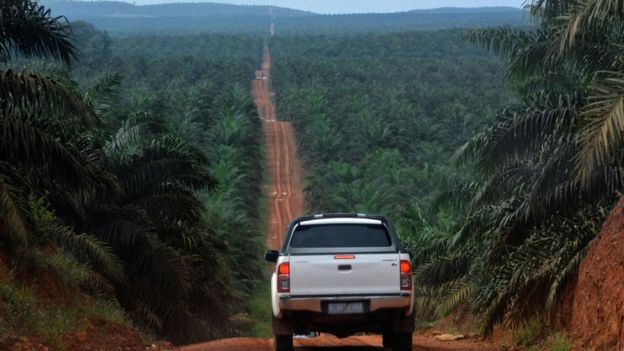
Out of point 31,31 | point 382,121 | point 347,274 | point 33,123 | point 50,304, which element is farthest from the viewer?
point 382,121

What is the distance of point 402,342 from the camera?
13.4 metres

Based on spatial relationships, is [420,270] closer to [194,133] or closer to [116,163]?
[116,163]

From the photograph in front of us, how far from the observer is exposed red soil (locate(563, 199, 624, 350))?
12758mm

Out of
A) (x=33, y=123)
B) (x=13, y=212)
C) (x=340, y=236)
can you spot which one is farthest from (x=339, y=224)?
(x=33, y=123)

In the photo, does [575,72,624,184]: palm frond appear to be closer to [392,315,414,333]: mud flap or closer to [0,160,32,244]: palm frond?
[392,315,414,333]: mud flap

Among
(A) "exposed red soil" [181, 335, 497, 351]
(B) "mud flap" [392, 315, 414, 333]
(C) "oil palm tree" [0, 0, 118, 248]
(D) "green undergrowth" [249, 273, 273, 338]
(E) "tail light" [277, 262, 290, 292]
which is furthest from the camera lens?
(D) "green undergrowth" [249, 273, 273, 338]

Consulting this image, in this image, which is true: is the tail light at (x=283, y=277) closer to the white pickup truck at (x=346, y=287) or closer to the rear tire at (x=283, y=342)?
the white pickup truck at (x=346, y=287)

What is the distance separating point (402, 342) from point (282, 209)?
4246cm

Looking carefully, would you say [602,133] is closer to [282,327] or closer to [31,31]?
[282,327]

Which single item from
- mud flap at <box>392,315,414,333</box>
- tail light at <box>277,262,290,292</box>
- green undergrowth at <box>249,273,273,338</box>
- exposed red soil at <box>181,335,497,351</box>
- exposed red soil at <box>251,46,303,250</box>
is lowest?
exposed red soil at <box>251,46,303,250</box>

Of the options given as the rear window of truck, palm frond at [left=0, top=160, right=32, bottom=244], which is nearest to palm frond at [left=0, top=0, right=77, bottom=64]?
palm frond at [left=0, top=160, right=32, bottom=244]

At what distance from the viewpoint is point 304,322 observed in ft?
42.7

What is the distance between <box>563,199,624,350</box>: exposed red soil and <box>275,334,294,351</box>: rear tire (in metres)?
3.44

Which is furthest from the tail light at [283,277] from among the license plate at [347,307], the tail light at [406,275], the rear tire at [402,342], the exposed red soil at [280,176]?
the exposed red soil at [280,176]
